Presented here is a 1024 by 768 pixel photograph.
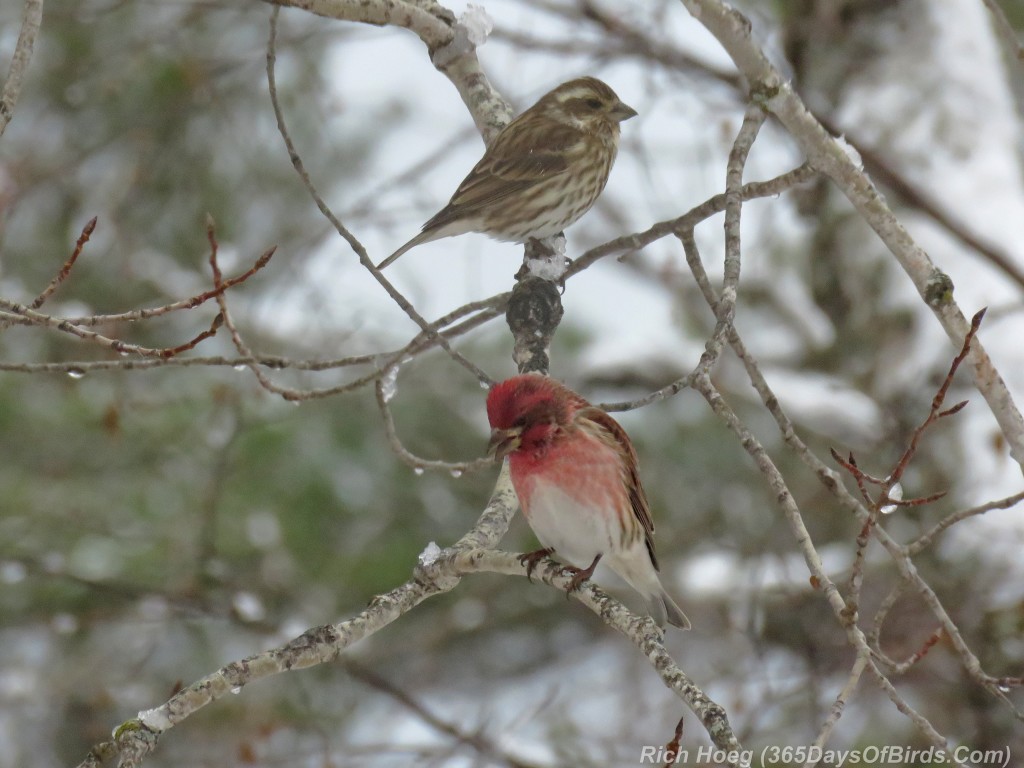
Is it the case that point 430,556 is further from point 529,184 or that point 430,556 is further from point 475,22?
point 529,184

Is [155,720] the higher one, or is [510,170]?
[510,170]

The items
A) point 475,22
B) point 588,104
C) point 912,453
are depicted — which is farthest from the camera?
point 588,104

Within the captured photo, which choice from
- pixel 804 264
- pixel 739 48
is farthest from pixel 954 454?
pixel 739 48

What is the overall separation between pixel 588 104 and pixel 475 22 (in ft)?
5.27

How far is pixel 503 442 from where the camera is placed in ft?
12.6

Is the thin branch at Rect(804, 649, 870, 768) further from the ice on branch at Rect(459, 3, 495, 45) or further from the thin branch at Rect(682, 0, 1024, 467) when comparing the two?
the ice on branch at Rect(459, 3, 495, 45)

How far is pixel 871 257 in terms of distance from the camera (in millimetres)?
6883

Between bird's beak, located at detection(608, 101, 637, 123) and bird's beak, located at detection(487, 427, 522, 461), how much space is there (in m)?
2.99

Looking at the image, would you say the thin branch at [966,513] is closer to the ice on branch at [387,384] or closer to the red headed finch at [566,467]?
the red headed finch at [566,467]

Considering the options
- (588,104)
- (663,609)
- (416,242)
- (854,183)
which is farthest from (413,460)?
(588,104)

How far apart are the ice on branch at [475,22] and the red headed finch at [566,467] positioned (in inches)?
64.9

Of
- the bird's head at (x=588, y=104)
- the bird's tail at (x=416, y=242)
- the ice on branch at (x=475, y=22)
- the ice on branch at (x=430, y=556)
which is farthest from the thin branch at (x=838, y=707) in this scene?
the bird's head at (x=588, y=104)

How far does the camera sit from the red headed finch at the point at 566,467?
3.84 m

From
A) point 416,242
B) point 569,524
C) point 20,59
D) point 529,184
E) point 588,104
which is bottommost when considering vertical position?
point 569,524
